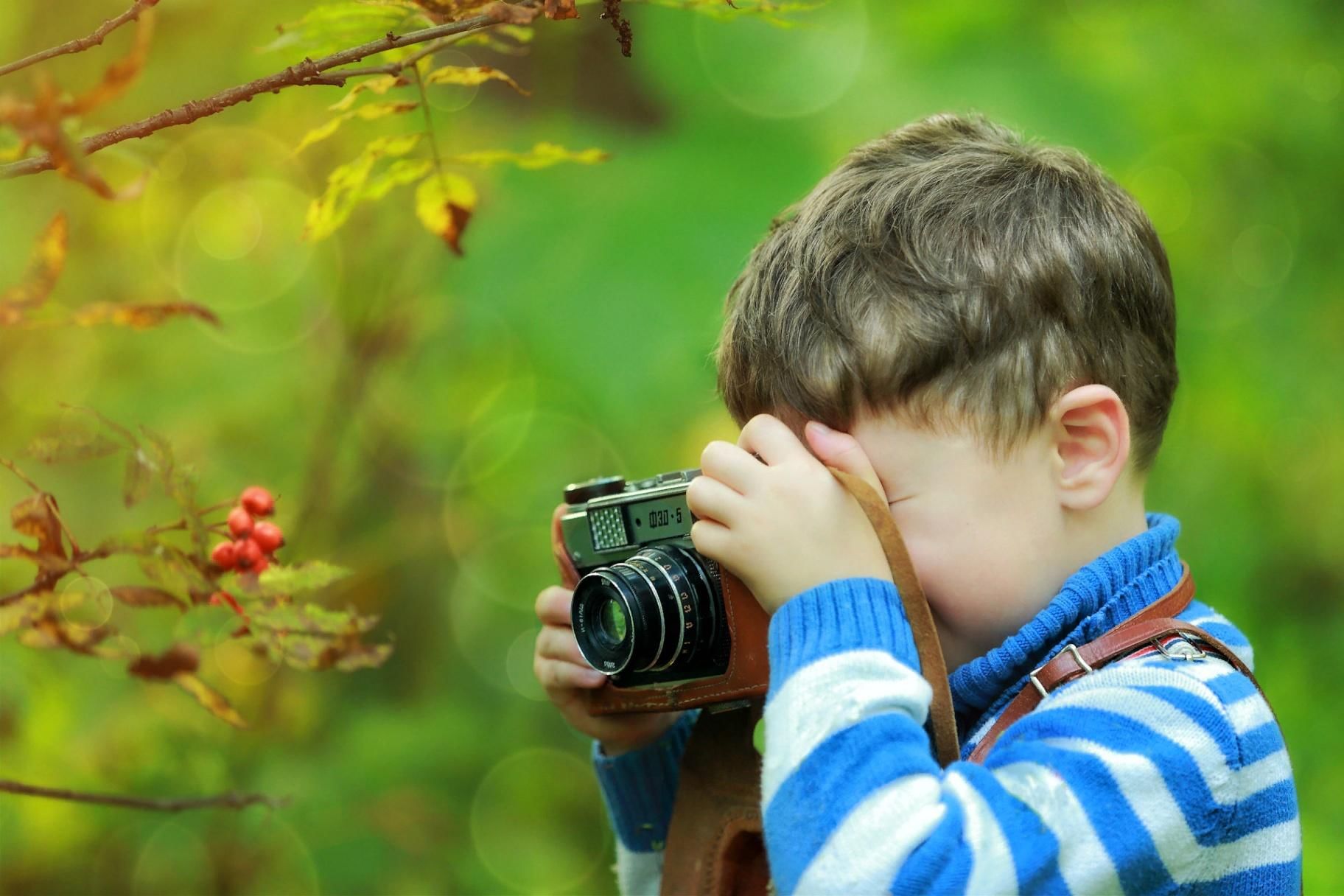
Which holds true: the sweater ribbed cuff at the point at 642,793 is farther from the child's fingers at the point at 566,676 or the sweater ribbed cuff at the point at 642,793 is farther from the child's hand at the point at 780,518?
the child's hand at the point at 780,518

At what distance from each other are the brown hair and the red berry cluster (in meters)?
0.32

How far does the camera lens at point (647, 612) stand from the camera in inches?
30.7

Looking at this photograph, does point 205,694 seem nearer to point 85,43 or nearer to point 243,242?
point 85,43

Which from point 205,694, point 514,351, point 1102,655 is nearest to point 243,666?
point 514,351

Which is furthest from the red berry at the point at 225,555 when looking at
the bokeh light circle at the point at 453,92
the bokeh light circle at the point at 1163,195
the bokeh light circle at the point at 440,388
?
the bokeh light circle at the point at 1163,195

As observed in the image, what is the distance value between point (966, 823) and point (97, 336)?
1.18 metres

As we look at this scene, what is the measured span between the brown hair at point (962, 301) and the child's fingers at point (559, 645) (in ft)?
0.75

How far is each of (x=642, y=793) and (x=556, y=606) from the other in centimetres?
19

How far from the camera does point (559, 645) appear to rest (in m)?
0.97

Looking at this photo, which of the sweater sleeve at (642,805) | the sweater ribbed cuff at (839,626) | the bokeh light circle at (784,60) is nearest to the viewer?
the sweater ribbed cuff at (839,626)

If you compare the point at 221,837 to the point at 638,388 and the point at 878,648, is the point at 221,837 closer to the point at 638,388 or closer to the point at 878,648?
the point at 638,388

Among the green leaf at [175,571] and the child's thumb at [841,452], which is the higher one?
the child's thumb at [841,452]

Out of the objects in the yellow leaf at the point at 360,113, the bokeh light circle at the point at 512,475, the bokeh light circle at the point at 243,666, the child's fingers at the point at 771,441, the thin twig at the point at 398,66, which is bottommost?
the bokeh light circle at the point at 243,666

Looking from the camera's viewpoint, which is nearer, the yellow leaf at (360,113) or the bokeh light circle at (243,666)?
the yellow leaf at (360,113)
